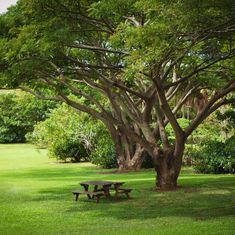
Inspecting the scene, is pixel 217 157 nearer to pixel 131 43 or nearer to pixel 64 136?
pixel 64 136

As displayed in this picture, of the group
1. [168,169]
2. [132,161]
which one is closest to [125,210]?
[168,169]

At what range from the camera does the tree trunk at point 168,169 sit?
17.3 meters

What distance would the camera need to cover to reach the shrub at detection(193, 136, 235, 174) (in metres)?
23.8

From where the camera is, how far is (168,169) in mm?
17328

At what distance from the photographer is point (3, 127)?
59.4 m

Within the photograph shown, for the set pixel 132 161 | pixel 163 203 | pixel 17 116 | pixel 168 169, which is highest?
pixel 17 116

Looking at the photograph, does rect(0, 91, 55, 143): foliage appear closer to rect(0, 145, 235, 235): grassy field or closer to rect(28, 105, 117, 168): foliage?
rect(28, 105, 117, 168): foliage

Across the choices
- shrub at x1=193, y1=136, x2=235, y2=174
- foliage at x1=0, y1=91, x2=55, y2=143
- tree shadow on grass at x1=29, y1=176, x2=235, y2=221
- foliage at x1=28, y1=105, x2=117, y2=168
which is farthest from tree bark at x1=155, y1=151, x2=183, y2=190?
foliage at x1=0, y1=91, x2=55, y2=143

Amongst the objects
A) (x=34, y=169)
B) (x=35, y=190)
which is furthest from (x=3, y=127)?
(x=35, y=190)

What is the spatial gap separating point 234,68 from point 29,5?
26.2 ft

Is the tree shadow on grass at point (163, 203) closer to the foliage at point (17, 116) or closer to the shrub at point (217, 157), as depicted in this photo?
the shrub at point (217, 157)

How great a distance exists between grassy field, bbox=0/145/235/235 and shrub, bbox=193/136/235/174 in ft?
5.13

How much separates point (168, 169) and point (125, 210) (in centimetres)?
395

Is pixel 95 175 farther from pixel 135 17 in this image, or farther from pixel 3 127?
pixel 3 127
